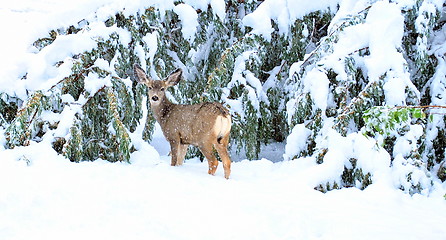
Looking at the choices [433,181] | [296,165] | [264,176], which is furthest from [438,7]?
[264,176]

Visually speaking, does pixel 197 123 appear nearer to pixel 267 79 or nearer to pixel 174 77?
pixel 174 77

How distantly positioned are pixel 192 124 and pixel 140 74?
→ 1.01 metres

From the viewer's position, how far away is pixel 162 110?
588cm

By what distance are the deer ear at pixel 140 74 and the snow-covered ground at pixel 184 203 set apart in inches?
31.9

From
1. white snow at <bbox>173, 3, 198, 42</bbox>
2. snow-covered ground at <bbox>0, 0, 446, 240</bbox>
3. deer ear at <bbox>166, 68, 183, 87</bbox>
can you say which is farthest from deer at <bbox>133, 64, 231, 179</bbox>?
white snow at <bbox>173, 3, 198, 42</bbox>

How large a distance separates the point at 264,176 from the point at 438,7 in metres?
3.06

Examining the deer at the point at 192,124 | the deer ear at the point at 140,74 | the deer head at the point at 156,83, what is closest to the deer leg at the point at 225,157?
the deer at the point at 192,124

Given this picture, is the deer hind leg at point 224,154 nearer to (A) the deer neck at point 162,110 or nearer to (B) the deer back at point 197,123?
(B) the deer back at point 197,123

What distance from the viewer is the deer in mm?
5148

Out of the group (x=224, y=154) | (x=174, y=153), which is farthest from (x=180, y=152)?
(x=224, y=154)

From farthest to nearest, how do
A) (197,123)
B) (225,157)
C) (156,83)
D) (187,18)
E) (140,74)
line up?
(187,18)
(156,83)
(140,74)
(197,123)
(225,157)

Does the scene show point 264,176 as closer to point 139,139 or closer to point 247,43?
point 139,139

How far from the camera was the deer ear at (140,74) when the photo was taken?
5.68m

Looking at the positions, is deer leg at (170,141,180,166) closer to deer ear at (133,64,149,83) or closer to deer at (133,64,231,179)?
deer at (133,64,231,179)
